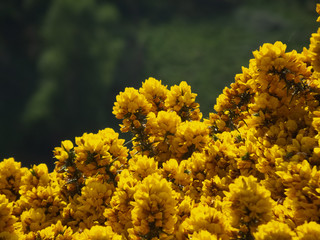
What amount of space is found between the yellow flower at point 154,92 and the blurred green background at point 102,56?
1809cm

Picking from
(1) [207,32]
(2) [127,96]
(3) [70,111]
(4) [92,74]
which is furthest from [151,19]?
(2) [127,96]

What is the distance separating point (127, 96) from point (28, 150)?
22.6 m

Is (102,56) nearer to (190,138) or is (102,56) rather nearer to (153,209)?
(190,138)

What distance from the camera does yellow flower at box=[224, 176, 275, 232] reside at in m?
1.76

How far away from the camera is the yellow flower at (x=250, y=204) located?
1763 millimetres

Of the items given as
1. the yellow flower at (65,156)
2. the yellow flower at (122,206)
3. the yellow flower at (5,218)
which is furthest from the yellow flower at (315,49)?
the yellow flower at (5,218)

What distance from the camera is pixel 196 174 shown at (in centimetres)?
275

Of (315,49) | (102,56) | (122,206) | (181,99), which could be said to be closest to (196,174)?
(122,206)

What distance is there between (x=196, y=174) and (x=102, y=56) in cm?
2385

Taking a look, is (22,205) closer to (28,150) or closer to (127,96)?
(127,96)

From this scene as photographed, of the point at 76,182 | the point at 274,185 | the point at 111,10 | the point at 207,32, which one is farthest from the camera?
the point at 111,10

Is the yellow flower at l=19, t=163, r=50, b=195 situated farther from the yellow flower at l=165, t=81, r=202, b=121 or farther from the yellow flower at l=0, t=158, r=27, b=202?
the yellow flower at l=165, t=81, r=202, b=121

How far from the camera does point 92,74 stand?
25.5 meters

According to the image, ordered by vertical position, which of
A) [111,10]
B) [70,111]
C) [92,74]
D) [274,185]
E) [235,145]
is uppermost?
[111,10]
